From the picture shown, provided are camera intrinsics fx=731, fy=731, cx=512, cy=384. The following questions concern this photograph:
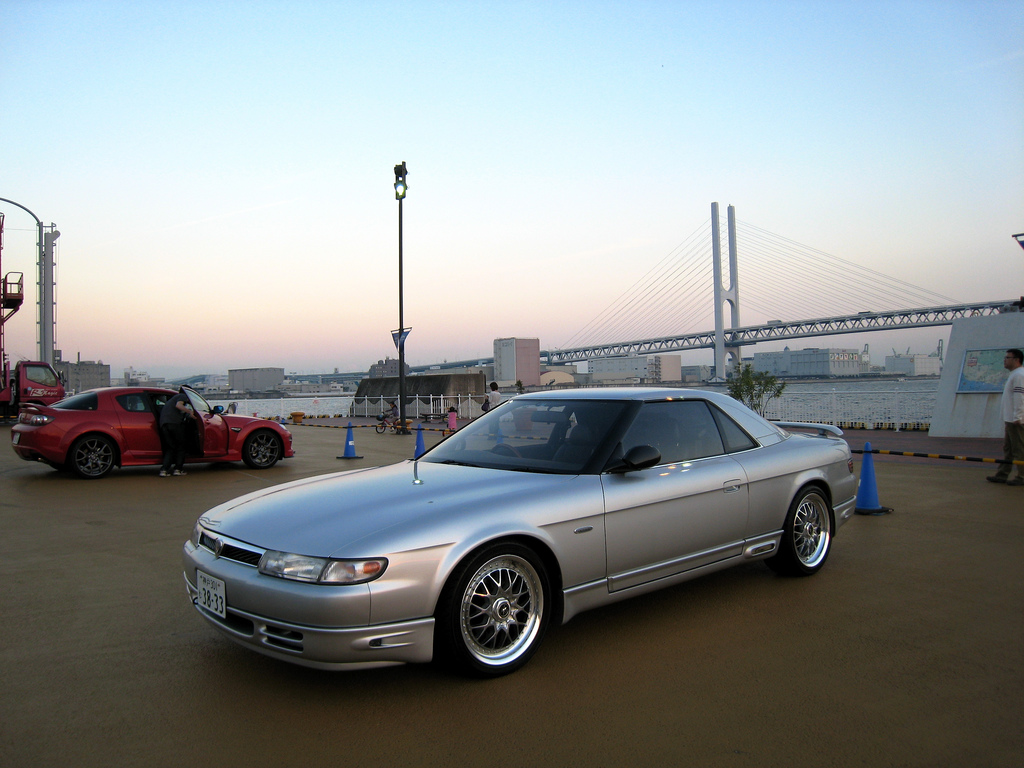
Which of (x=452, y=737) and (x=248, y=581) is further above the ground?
(x=248, y=581)

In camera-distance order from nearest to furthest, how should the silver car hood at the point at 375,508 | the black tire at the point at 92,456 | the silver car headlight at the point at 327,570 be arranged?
the silver car headlight at the point at 327,570, the silver car hood at the point at 375,508, the black tire at the point at 92,456

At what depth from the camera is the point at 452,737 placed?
297 centimetres

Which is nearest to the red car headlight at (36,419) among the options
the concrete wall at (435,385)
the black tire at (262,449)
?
the black tire at (262,449)

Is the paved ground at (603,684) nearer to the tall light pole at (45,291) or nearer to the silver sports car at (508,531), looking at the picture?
the silver sports car at (508,531)

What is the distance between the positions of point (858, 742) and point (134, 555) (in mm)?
5575

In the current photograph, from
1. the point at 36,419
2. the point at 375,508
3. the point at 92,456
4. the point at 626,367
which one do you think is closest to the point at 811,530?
the point at 375,508

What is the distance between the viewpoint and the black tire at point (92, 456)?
1065 centimetres

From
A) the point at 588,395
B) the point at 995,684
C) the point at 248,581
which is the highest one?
the point at 588,395

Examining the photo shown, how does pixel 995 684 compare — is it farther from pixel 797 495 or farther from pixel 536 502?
pixel 536 502

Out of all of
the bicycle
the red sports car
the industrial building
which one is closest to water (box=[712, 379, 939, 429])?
the bicycle

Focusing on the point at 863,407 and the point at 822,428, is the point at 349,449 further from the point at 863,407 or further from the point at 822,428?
the point at 863,407

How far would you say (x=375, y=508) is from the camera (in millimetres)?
3643

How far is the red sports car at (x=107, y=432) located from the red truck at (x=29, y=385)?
16.2 m

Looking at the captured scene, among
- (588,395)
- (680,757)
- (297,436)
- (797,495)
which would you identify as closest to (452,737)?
(680,757)
